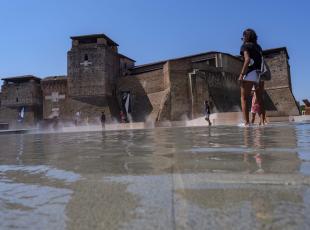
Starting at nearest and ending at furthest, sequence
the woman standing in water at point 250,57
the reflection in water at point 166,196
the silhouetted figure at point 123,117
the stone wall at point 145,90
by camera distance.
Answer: the reflection in water at point 166,196 → the woman standing in water at point 250,57 → the silhouetted figure at point 123,117 → the stone wall at point 145,90

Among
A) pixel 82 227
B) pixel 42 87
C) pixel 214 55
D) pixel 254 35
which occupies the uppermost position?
pixel 214 55

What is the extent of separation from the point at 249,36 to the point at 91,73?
3160cm

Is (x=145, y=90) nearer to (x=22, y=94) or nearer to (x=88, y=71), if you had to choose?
(x=88, y=71)

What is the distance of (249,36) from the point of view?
6.10m

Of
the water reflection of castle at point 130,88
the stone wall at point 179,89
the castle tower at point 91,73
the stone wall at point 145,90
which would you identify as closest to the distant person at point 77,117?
the water reflection of castle at point 130,88

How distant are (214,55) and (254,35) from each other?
33.6m

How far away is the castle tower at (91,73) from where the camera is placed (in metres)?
36.3

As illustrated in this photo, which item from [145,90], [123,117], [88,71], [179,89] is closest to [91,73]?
[88,71]

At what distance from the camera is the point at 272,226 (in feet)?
3.50

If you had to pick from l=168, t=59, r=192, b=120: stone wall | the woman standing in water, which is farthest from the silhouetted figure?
the woman standing in water

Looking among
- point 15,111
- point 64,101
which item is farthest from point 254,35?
point 15,111

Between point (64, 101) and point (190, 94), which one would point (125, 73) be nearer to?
point (64, 101)

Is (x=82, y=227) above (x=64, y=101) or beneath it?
beneath

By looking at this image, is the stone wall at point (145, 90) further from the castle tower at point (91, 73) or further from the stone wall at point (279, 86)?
the stone wall at point (279, 86)
